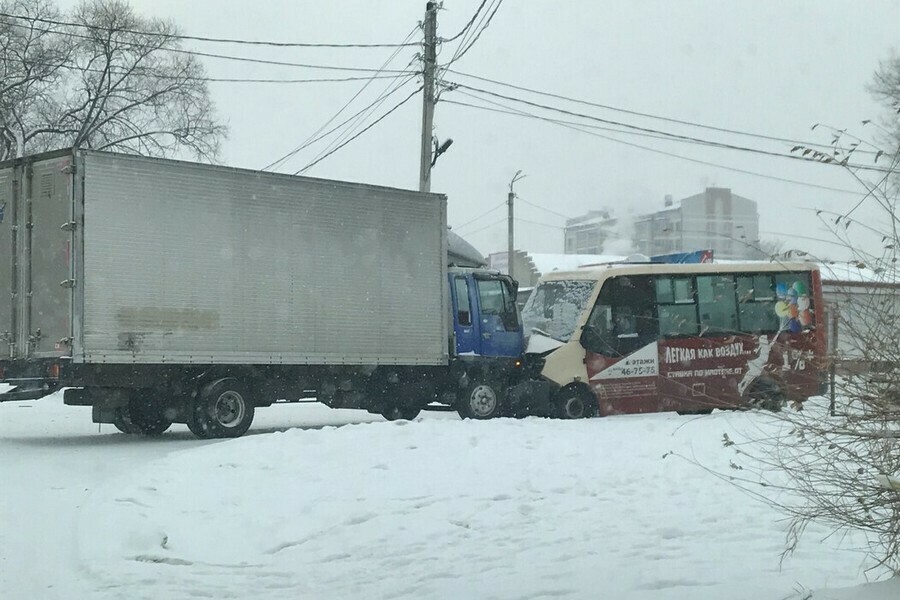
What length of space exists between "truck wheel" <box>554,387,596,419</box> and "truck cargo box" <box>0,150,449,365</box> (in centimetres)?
211

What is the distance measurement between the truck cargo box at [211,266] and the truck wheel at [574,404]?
2112mm

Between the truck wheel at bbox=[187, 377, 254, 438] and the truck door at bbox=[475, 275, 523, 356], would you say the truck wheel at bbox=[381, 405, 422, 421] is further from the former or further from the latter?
the truck wheel at bbox=[187, 377, 254, 438]

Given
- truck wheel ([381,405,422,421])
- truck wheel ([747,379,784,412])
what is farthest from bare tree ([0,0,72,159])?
truck wheel ([747,379,784,412])

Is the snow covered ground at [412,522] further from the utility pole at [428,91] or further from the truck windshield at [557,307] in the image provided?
the utility pole at [428,91]

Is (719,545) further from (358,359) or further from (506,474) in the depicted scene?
(358,359)

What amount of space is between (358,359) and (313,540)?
852 centimetres

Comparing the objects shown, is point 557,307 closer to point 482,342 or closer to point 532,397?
point 482,342

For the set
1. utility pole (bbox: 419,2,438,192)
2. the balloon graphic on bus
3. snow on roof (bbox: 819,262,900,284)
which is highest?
utility pole (bbox: 419,2,438,192)

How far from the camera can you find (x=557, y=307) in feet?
62.4

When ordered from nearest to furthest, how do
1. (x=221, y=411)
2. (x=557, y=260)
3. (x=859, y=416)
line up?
(x=859, y=416) → (x=221, y=411) → (x=557, y=260)

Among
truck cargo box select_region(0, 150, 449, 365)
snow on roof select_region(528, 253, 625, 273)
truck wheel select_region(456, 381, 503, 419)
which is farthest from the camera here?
snow on roof select_region(528, 253, 625, 273)

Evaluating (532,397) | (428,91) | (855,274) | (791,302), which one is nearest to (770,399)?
(855,274)

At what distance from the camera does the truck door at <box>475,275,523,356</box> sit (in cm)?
1819

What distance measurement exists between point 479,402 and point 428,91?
933cm
